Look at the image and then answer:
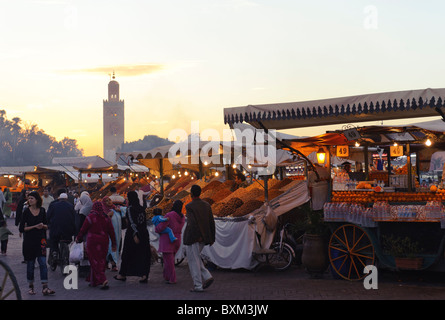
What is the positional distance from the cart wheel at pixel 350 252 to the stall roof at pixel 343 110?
6.14 feet

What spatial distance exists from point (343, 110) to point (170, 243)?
3.58 metres

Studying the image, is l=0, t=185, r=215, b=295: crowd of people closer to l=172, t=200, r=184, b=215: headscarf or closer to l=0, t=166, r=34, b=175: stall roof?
l=172, t=200, r=184, b=215: headscarf

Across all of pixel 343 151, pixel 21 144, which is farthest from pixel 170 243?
pixel 21 144

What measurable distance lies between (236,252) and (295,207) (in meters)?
1.48

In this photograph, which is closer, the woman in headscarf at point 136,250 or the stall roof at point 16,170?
the woman in headscarf at point 136,250

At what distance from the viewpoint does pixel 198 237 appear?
888 cm

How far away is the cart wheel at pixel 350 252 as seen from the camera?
31.0 ft

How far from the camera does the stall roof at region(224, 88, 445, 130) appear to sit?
28.3 feet

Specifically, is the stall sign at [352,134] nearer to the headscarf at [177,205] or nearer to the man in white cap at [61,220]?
the headscarf at [177,205]

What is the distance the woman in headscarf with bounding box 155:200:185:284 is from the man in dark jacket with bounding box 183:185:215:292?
3.08 feet

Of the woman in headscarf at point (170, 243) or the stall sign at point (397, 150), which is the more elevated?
the stall sign at point (397, 150)

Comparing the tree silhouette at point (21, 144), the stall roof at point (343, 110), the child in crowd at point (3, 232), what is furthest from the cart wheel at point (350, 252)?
the tree silhouette at point (21, 144)

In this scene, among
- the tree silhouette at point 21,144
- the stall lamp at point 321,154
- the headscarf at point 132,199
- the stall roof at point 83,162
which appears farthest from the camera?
the tree silhouette at point 21,144

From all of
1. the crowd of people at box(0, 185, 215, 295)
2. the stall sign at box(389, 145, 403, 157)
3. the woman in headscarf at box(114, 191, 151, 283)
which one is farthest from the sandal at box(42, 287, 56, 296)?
the stall sign at box(389, 145, 403, 157)
